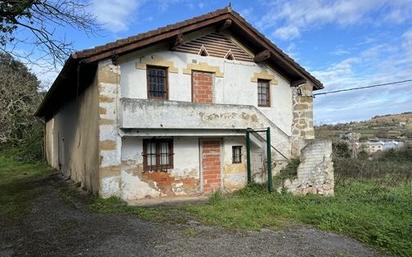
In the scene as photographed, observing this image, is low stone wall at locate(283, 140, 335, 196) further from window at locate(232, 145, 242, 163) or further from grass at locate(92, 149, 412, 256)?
window at locate(232, 145, 242, 163)

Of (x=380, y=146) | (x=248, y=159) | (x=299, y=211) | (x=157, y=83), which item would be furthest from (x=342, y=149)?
(x=157, y=83)

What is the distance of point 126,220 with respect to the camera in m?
8.76

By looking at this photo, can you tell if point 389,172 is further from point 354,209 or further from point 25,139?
point 25,139

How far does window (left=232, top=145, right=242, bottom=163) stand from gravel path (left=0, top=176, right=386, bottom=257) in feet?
18.3

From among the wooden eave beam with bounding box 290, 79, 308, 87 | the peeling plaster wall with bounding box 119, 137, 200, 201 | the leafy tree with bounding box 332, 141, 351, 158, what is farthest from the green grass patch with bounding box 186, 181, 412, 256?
the leafy tree with bounding box 332, 141, 351, 158

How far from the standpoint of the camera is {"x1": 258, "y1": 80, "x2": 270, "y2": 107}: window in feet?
48.3

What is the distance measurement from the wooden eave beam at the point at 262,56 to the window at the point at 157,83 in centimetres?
372

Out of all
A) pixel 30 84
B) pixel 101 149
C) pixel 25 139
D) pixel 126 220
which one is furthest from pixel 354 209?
pixel 25 139

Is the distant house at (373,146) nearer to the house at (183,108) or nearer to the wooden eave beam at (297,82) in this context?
the house at (183,108)

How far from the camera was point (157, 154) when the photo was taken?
12.5 meters

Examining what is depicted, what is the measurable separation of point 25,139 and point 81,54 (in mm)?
23976

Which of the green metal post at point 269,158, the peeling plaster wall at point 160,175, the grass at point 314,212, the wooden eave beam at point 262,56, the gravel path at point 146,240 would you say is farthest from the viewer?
the wooden eave beam at point 262,56

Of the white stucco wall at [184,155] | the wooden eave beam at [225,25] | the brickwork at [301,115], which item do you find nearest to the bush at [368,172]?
the brickwork at [301,115]

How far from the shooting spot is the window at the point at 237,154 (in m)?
14.1
